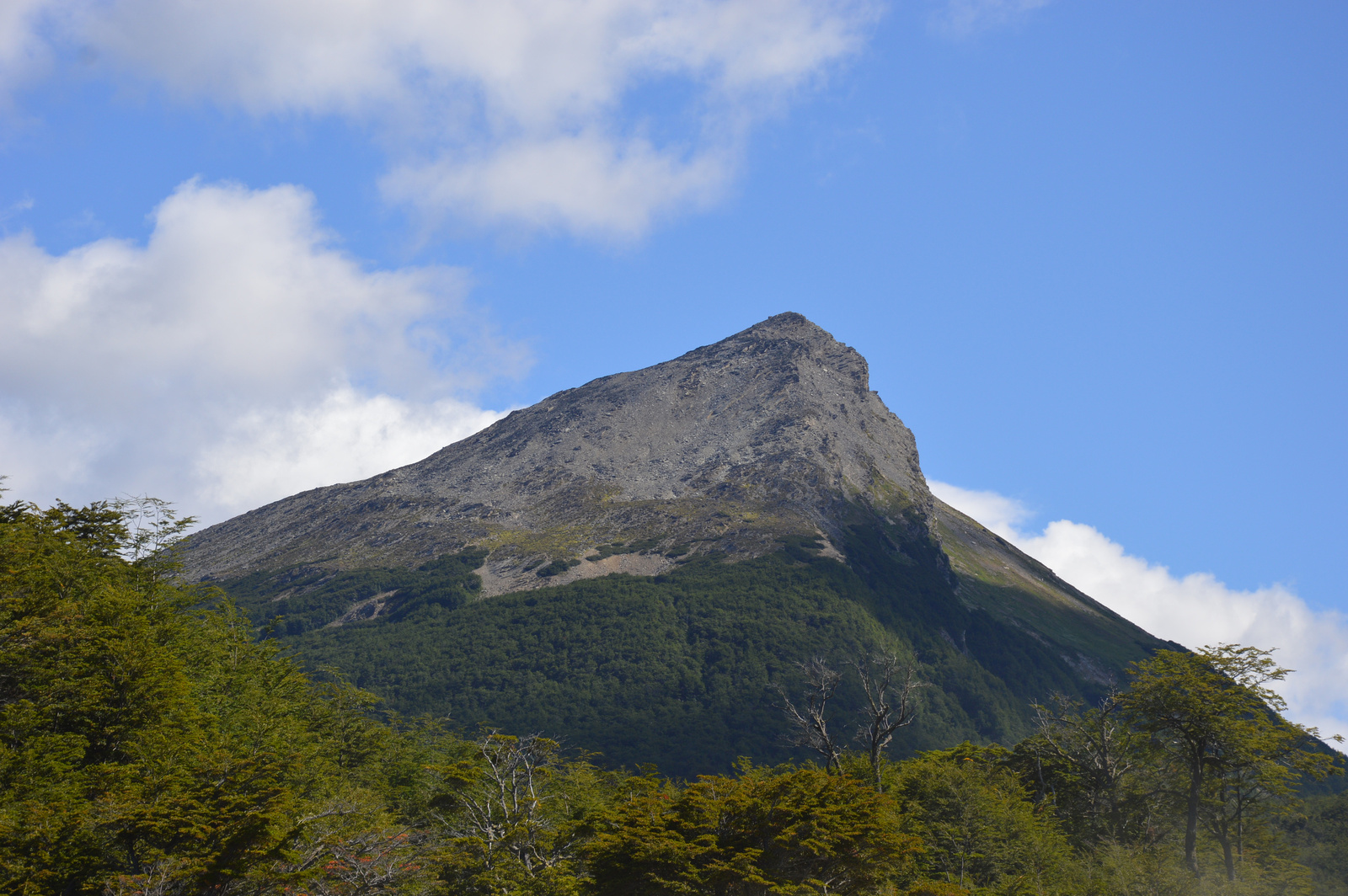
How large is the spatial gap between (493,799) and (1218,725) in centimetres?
4589

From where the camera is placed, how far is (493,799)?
56750 mm

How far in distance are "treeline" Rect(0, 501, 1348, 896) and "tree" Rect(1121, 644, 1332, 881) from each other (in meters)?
0.17

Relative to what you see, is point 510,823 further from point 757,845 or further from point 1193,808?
point 1193,808

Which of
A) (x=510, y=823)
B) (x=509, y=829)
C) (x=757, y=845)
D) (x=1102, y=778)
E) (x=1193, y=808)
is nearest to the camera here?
(x=757, y=845)

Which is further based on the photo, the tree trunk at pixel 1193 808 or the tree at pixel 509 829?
the tree trunk at pixel 1193 808

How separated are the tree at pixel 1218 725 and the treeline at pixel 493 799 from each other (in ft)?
0.57

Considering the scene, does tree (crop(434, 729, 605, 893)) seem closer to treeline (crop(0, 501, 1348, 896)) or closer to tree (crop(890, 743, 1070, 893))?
treeline (crop(0, 501, 1348, 896))

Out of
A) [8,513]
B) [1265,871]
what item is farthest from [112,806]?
[1265,871]

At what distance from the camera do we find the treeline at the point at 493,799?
127 ft

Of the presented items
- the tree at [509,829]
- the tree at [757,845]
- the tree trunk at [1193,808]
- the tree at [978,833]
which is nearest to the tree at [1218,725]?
the tree trunk at [1193,808]

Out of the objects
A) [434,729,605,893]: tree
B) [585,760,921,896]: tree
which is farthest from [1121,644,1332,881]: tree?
[434,729,605,893]: tree

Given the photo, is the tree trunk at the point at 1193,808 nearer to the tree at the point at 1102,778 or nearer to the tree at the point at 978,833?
the tree at the point at 1102,778

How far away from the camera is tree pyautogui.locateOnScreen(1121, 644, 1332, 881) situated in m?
54.8

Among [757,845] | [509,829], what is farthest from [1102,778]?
[509,829]
